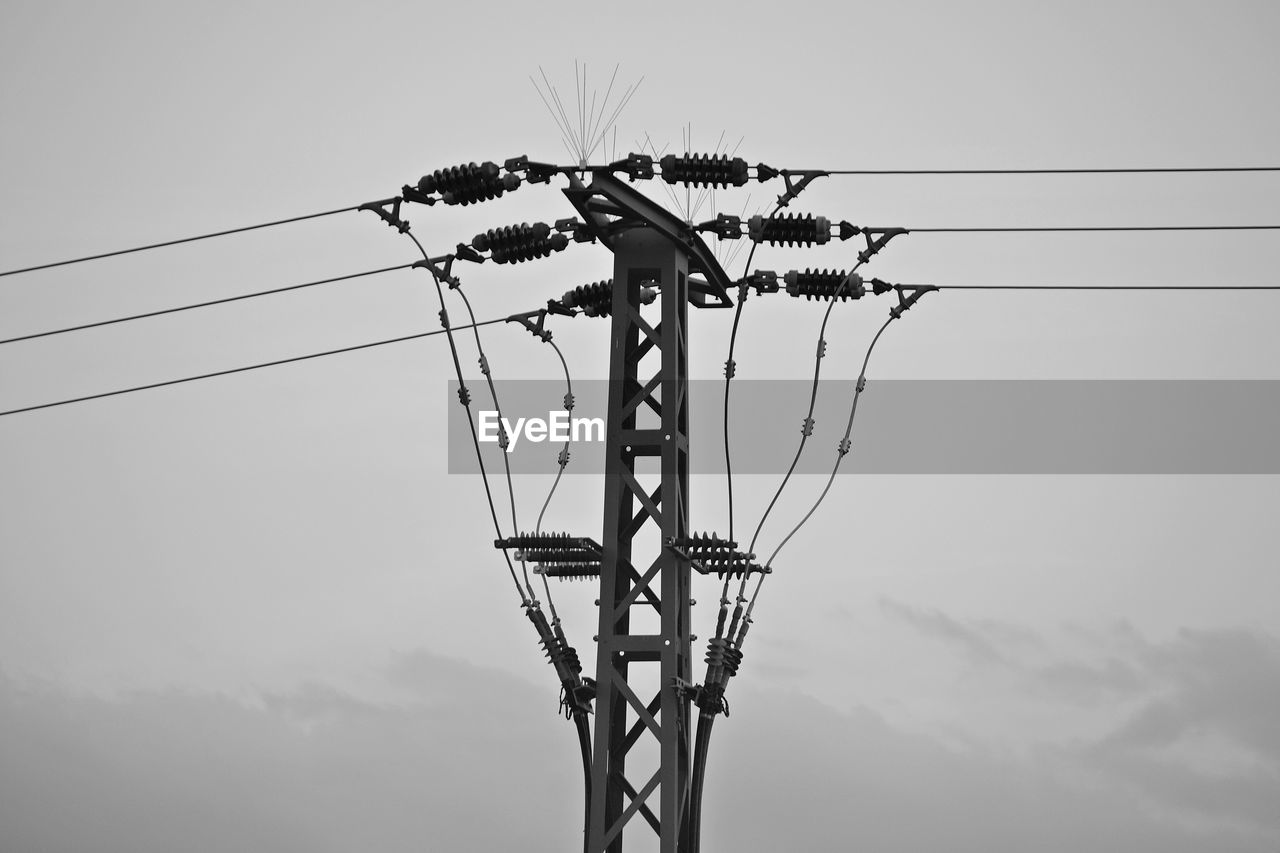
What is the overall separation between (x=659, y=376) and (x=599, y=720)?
3.51 meters

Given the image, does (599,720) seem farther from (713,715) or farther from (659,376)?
(659,376)

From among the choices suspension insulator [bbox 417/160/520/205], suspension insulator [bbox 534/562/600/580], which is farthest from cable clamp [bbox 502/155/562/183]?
suspension insulator [bbox 534/562/600/580]

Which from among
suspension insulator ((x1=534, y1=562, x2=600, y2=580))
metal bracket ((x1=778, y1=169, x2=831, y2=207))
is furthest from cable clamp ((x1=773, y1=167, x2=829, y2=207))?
suspension insulator ((x1=534, y1=562, x2=600, y2=580))

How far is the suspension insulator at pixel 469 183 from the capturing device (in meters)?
20.5

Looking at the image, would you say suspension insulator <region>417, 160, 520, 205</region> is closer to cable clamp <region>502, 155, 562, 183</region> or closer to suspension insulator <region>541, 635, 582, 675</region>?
cable clamp <region>502, 155, 562, 183</region>

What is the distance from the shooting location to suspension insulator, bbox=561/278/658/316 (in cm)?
2180

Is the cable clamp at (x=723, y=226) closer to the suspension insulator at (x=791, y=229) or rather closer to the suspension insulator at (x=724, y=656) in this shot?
the suspension insulator at (x=791, y=229)

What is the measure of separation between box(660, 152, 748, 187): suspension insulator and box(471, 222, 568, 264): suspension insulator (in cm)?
140

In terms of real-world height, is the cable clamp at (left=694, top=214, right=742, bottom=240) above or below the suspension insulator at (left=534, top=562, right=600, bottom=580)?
above

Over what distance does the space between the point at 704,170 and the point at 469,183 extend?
95.0 inches

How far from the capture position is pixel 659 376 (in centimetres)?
2061

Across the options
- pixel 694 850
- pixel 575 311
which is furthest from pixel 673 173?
pixel 694 850

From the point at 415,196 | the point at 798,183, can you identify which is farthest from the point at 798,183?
the point at 415,196

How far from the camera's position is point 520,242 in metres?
21.1
